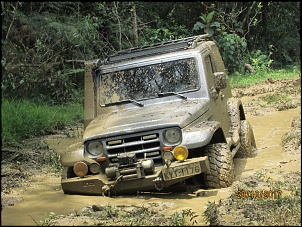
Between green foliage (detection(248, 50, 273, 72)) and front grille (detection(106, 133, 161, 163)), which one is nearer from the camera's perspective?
front grille (detection(106, 133, 161, 163))

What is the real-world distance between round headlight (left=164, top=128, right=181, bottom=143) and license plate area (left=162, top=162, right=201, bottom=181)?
368 millimetres

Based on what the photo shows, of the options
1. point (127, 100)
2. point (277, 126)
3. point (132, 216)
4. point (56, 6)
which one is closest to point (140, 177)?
point (132, 216)

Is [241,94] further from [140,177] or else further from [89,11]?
[140,177]

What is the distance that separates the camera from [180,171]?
18.7 feet

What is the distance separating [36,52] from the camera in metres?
14.0

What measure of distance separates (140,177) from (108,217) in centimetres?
74

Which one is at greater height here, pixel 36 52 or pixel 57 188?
pixel 36 52

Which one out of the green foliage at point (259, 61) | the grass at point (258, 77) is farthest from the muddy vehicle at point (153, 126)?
the green foliage at point (259, 61)

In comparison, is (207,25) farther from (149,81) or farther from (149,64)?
(149,81)

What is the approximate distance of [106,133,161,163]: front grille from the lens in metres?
6.00

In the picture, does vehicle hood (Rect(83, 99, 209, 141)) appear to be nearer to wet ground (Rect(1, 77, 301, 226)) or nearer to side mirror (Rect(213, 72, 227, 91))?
side mirror (Rect(213, 72, 227, 91))
